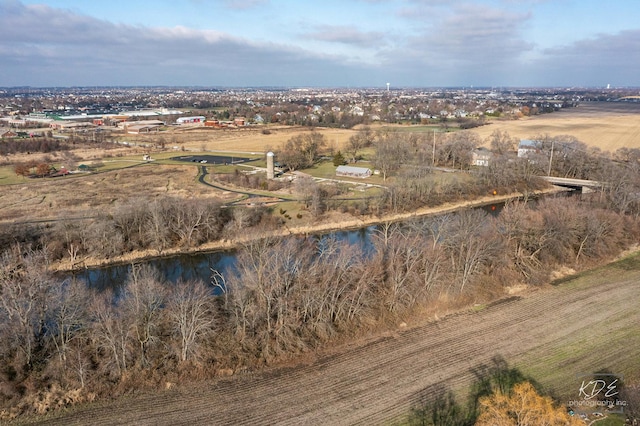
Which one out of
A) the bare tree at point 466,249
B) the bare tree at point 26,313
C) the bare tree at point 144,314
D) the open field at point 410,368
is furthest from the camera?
the bare tree at point 466,249

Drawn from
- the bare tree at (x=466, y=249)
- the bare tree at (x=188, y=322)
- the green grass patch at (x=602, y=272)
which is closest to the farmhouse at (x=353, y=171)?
the bare tree at (x=466, y=249)

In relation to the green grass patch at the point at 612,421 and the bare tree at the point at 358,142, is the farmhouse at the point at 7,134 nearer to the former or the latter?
the bare tree at the point at 358,142

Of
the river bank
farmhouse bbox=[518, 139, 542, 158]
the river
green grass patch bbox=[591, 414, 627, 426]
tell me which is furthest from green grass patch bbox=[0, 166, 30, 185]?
farmhouse bbox=[518, 139, 542, 158]

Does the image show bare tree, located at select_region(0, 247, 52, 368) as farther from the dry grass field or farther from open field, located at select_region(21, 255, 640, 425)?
the dry grass field

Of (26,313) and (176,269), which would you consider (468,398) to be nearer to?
(26,313)

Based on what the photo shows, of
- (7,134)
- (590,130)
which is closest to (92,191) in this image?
(7,134)

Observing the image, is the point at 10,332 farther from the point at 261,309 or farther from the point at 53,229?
the point at 53,229
